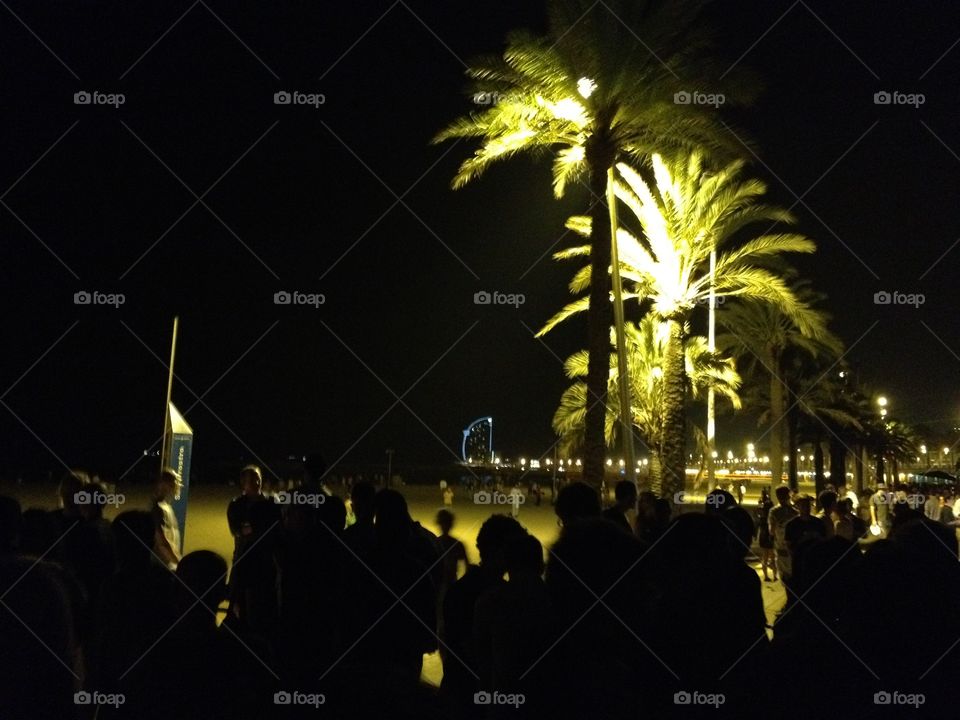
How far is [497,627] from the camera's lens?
3631 mm

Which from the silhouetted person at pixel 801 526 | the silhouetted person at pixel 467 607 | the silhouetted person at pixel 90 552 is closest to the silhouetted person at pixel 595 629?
the silhouetted person at pixel 467 607

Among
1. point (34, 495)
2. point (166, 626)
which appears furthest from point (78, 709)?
point (34, 495)

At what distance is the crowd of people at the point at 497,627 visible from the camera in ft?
10.2

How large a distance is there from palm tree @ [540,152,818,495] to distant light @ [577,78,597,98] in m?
4.32

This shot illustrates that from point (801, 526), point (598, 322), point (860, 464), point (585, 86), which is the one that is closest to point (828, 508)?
point (801, 526)

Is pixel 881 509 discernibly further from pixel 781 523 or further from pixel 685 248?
pixel 781 523

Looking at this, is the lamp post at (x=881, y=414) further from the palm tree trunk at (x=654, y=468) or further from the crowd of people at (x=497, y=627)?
the crowd of people at (x=497, y=627)

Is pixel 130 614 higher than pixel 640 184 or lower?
lower

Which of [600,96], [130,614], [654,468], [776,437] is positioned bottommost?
[130,614]

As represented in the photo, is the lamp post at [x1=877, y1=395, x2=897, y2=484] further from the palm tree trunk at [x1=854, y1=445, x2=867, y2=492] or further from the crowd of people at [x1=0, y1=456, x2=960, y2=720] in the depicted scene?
the crowd of people at [x1=0, y1=456, x2=960, y2=720]

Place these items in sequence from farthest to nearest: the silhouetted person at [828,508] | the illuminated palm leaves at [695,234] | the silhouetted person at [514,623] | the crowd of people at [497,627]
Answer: the illuminated palm leaves at [695,234], the silhouetted person at [828,508], the silhouetted person at [514,623], the crowd of people at [497,627]

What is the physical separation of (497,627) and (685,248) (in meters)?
17.4

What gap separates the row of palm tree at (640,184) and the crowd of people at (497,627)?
10.9 metres

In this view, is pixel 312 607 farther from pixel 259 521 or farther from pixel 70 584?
pixel 259 521
